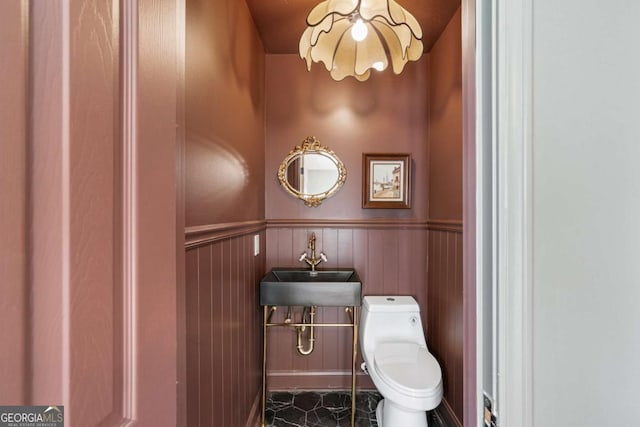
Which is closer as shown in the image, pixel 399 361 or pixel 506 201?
pixel 506 201

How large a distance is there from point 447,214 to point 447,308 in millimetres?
585

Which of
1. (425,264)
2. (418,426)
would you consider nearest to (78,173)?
(418,426)

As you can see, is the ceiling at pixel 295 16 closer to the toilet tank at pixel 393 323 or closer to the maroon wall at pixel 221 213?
the maroon wall at pixel 221 213

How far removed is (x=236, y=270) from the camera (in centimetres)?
156

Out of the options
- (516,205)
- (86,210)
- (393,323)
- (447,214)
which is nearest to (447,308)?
(393,323)

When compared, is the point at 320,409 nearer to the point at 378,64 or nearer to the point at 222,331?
the point at 222,331

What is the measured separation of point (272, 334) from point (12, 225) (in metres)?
2.20

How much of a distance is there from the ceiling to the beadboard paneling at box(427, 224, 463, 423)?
1284 mm

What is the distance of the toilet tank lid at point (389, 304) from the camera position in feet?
6.66

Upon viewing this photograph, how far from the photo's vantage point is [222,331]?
1346 millimetres

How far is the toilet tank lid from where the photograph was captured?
203 cm

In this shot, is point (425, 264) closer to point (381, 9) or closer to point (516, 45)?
point (381, 9)

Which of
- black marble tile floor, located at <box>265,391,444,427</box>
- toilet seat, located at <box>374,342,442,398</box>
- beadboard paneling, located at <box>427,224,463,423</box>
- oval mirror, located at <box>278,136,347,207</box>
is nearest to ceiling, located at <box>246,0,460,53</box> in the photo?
oval mirror, located at <box>278,136,347,207</box>

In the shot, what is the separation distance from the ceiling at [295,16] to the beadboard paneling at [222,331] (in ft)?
4.33
